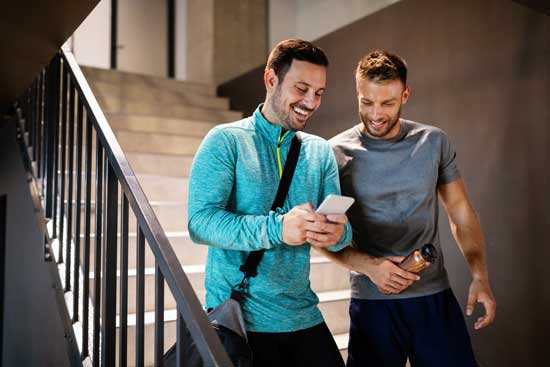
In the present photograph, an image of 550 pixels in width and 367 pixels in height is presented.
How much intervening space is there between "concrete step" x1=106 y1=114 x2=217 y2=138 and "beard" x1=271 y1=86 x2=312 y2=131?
2825mm

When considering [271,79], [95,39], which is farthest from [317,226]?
[95,39]

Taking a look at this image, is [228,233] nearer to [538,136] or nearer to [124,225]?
[124,225]

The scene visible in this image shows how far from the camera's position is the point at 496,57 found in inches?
98.7

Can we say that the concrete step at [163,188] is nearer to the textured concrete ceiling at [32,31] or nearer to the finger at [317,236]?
the textured concrete ceiling at [32,31]

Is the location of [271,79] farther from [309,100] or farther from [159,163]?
[159,163]

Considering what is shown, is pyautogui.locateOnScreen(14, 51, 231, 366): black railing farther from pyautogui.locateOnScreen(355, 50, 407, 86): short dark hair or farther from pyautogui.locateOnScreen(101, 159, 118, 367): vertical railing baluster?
pyautogui.locateOnScreen(355, 50, 407, 86): short dark hair

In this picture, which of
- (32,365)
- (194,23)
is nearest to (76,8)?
(32,365)

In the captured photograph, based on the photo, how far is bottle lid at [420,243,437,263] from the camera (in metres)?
1.39

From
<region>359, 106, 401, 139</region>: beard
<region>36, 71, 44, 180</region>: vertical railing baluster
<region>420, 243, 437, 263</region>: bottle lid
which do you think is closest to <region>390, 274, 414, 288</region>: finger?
<region>420, 243, 437, 263</region>: bottle lid

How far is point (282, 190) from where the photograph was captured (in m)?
1.37

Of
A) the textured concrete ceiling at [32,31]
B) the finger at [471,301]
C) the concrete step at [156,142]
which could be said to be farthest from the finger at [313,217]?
the concrete step at [156,142]

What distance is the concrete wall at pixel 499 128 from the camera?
2312 mm

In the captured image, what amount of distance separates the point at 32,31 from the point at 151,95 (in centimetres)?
267

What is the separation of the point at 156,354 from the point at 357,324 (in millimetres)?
609
